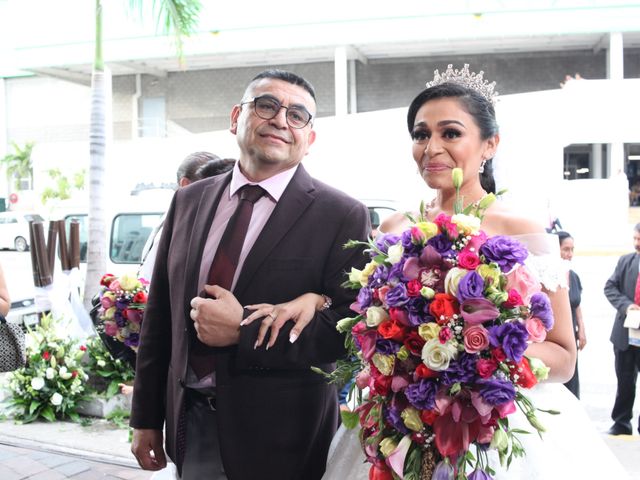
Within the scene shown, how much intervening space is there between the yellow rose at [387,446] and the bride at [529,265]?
0.39m

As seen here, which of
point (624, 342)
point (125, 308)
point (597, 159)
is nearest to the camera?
point (125, 308)

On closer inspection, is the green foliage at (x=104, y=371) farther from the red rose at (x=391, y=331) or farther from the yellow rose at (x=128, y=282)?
the red rose at (x=391, y=331)

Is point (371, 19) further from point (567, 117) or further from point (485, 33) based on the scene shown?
point (567, 117)

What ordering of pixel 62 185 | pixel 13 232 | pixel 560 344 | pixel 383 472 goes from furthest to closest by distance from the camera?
pixel 62 185 → pixel 13 232 → pixel 560 344 → pixel 383 472

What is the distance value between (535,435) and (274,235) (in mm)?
980

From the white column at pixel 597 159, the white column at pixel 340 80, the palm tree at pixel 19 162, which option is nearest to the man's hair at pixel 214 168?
the white column at pixel 340 80

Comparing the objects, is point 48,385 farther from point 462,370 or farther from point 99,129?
point 462,370

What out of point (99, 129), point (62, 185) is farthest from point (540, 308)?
point (62, 185)

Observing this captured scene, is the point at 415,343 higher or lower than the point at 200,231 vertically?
lower

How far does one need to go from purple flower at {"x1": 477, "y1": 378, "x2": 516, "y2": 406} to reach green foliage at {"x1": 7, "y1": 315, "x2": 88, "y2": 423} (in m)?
4.49

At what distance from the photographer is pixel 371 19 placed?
2786 cm

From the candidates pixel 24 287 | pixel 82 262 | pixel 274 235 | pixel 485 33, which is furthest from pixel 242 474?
pixel 485 33

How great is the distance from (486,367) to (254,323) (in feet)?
2.36

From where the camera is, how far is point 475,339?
1.65 meters
